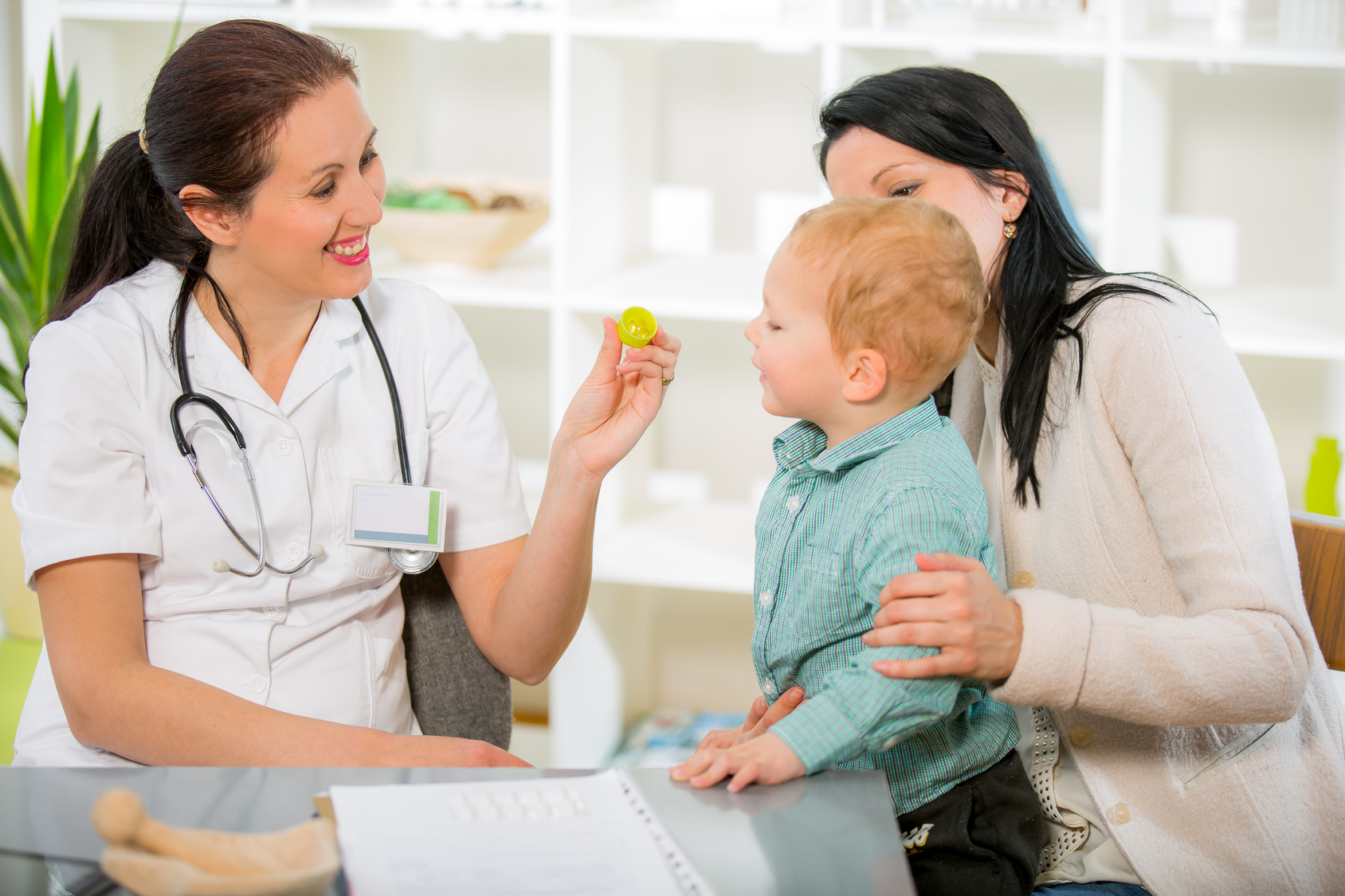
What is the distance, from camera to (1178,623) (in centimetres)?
103

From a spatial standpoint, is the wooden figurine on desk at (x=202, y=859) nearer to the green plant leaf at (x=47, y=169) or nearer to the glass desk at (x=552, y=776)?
the glass desk at (x=552, y=776)

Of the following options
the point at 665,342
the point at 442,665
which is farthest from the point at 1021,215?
the point at 442,665

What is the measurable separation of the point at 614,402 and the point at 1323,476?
66.9 inches

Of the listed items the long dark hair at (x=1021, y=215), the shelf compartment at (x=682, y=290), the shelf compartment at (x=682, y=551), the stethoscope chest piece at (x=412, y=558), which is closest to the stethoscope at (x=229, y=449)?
the stethoscope chest piece at (x=412, y=558)

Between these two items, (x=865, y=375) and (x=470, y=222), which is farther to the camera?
(x=470, y=222)

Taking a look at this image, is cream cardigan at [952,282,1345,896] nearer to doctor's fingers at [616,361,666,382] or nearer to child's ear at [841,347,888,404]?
child's ear at [841,347,888,404]

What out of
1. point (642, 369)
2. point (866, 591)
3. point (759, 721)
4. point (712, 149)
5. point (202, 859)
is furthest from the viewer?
point (712, 149)

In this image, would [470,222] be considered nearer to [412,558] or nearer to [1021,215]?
[412,558]

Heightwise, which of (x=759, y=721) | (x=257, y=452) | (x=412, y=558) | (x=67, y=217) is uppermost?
(x=67, y=217)

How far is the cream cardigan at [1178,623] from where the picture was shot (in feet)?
3.31

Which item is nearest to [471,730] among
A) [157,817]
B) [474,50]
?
[157,817]

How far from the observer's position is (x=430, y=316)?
149cm

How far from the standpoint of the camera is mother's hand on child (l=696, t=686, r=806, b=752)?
43.6 inches

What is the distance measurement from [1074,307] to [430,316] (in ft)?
2.70
